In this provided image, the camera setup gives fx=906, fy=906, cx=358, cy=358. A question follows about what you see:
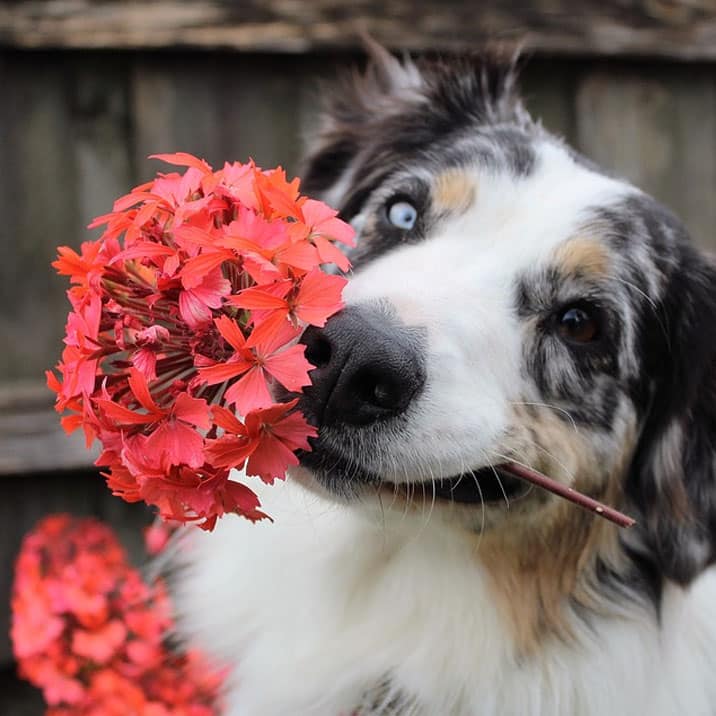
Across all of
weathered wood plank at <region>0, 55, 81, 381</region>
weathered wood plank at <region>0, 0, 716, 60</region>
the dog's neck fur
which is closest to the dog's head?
the dog's neck fur

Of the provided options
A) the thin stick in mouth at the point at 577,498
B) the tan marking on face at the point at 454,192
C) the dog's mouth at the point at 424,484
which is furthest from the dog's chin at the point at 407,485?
the tan marking on face at the point at 454,192

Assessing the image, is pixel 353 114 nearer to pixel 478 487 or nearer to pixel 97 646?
pixel 478 487

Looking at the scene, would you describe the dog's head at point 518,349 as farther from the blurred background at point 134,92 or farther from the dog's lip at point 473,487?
the blurred background at point 134,92

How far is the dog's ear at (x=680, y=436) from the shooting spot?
226 centimetres

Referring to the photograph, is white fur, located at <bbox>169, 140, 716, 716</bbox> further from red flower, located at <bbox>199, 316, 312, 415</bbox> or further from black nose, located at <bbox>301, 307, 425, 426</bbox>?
red flower, located at <bbox>199, 316, 312, 415</bbox>

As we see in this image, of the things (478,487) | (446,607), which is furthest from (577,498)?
(446,607)

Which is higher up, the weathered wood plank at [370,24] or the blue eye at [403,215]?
the weathered wood plank at [370,24]

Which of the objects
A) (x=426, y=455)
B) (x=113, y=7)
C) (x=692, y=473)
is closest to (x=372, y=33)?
(x=113, y=7)

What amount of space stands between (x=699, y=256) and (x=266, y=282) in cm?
145

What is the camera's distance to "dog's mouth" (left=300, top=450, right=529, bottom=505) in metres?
1.69

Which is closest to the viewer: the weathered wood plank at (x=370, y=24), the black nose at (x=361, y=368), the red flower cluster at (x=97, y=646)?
the black nose at (x=361, y=368)

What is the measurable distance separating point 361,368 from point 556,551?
91 cm

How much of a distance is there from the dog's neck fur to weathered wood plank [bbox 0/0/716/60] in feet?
6.75

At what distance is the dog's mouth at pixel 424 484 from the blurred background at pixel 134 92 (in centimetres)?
210
